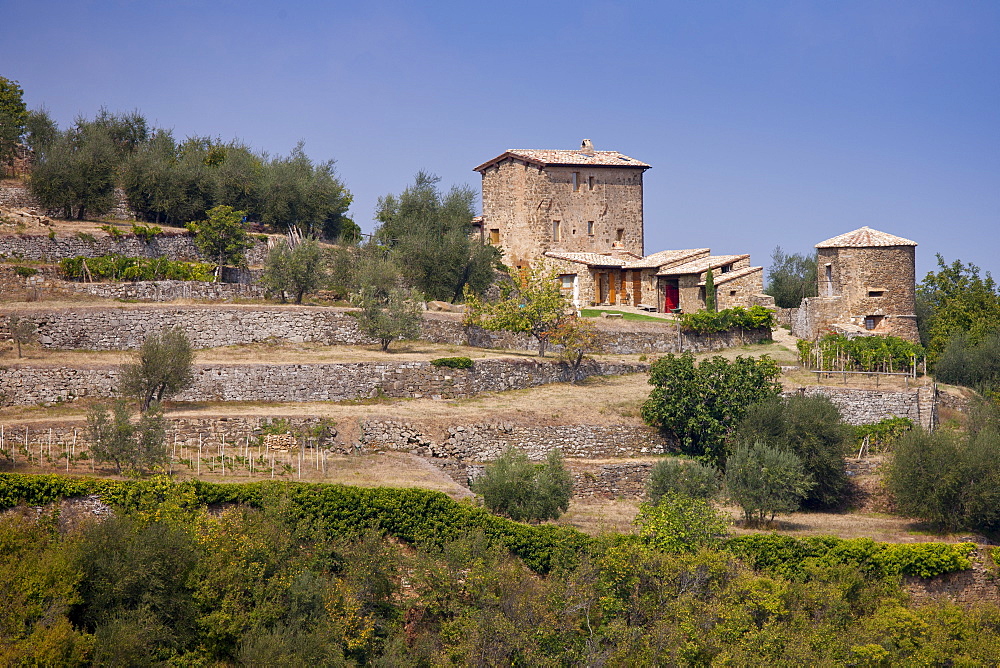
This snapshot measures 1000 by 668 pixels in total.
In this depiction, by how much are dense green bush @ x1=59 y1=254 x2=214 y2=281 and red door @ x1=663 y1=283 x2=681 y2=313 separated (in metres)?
19.9

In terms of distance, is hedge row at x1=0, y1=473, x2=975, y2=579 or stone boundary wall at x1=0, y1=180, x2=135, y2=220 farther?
stone boundary wall at x1=0, y1=180, x2=135, y2=220

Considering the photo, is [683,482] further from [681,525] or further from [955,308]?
[955,308]

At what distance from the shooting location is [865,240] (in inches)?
1731

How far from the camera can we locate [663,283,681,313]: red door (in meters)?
50.2

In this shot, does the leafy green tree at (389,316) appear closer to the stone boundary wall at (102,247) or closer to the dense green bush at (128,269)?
the dense green bush at (128,269)

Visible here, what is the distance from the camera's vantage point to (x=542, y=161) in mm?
54562

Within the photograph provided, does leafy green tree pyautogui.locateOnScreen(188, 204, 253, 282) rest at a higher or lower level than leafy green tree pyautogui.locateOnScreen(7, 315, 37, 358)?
higher

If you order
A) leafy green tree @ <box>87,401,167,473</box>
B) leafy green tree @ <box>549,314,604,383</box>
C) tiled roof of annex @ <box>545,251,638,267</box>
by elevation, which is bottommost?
leafy green tree @ <box>87,401,167,473</box>

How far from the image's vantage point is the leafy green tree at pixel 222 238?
45125mm

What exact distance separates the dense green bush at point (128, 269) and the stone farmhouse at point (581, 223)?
16817 mm

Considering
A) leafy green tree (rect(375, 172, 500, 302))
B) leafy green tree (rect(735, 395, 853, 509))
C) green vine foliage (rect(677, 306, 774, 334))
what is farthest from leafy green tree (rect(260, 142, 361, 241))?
leafy green tree (rect(735, 395, 853, 509))

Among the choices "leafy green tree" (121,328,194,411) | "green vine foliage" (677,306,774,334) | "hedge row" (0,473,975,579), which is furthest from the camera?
"green vine foliage" (677,306,774,334)

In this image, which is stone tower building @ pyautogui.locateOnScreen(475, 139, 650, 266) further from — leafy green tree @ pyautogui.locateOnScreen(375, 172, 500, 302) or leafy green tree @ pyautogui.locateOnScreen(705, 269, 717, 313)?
leafy green tree @ pyautogui.locateOnScreen(705, 269, 717, 313)

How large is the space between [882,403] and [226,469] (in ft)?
70.3
